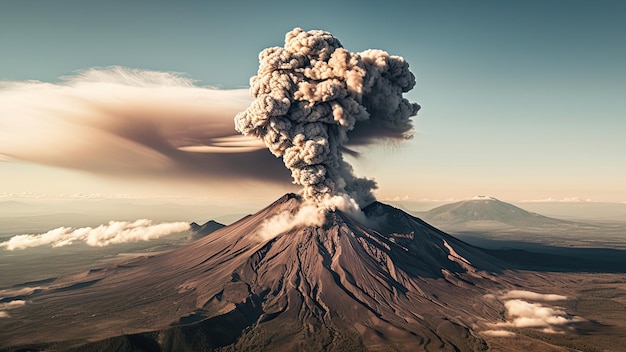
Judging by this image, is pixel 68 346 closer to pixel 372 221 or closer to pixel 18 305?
pixel 18 305

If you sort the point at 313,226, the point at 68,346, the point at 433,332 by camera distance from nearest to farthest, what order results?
the point at 68,346 → the point at 433,332 → the point at 313,226

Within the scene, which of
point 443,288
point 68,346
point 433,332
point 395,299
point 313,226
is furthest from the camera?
point 313,226

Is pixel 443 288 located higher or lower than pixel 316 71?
lower

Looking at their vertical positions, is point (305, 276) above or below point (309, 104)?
below

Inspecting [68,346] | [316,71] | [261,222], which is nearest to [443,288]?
[261,222]

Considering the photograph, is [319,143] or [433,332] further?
[319,143]

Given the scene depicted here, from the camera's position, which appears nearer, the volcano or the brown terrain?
the brown terrain
